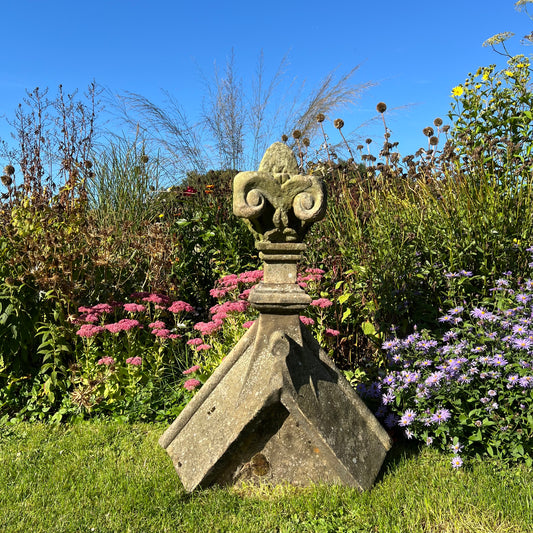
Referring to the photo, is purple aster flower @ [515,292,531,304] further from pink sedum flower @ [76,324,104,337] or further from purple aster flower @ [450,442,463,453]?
pink sedum flower @ [76,324,104,337]

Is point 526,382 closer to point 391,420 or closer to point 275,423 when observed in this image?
point 391,420

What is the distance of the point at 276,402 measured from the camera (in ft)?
7.89

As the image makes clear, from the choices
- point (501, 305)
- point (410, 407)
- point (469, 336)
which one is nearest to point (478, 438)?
point (410, 407)

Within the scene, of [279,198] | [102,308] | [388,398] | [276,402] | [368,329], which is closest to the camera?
[276,402]

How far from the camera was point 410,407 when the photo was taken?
3.12 metres

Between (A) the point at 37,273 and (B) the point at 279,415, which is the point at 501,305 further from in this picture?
(A) the point at 37,273

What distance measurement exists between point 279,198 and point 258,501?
5.28ft

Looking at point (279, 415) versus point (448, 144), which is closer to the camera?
point (279, 415)

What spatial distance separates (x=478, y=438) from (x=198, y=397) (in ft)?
5.35

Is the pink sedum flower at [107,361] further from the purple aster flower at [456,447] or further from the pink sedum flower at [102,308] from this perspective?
the purple aster flower at [456,447]

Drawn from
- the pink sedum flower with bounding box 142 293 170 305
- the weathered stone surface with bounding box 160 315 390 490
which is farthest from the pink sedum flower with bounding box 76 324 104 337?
the weathered stone surface with bounding box 160 315 390 490

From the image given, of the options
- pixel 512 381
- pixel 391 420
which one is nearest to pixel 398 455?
pixel 391 420

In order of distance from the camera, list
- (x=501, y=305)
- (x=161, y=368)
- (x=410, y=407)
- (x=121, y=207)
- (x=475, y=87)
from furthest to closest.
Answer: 1. (x=121, y=207)
2. (x=475, y=87)
3. (x=161, y=368)
4. (x=501, y=305)
5. (x=410, y=407)

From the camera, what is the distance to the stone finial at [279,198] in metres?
2.46
